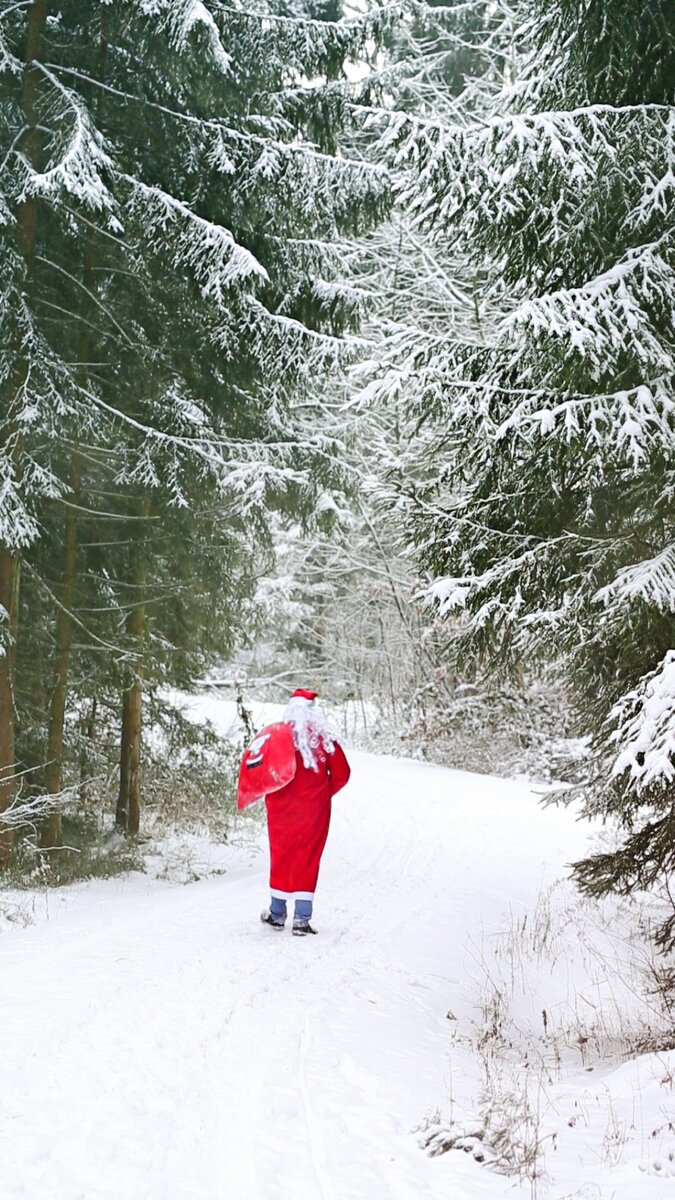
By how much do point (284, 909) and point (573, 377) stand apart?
448 centimetres

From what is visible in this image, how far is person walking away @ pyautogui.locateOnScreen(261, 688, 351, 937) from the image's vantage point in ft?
24.8

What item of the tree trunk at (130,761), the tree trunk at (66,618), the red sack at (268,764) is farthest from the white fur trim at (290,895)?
the tree trunk at (130,761)

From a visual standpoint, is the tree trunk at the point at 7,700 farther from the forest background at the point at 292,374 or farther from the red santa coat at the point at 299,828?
the red santa coat at the point at 299,828

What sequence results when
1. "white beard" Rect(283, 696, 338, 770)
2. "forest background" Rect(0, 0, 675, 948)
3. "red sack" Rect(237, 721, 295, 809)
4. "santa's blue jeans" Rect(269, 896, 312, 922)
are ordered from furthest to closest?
Result: "white beard" Rect(283, 696, 338, 770), "red sack" Rect(237, 721, 295, 809), "santa's blue jeans" Rect(269, 896, 312, 922), "forest background" Rect(0, 0, 675, 948)

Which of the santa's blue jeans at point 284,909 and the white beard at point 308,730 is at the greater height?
the white beard at point 308,730

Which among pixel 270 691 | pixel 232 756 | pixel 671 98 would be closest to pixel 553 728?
pixel 232 756

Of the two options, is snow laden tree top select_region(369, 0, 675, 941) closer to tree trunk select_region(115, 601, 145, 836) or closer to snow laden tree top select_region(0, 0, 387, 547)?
snow laden tree top select_region(0, 0, 387, 547)

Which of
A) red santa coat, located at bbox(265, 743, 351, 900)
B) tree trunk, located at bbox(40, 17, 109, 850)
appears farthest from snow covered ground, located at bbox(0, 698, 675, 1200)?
tree trunk, located at bbox(40, 17, 109, 850)

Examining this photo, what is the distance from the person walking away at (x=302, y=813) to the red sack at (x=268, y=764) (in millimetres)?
74

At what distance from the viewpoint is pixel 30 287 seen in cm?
963

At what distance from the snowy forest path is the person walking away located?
33 centimetres

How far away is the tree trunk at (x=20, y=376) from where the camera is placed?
29.9 feet

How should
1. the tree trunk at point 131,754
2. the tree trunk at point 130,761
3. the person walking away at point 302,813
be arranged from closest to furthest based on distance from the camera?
the person walking away at point 302,813 → the tree trunk at point 131,754 → the tree trunk at point 130,761

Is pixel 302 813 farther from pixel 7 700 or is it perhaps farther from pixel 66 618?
pixel 66 618
